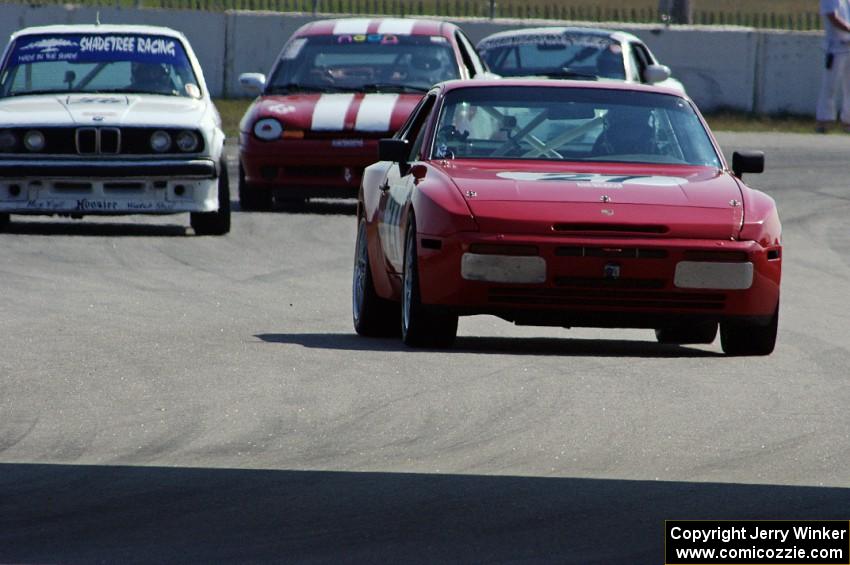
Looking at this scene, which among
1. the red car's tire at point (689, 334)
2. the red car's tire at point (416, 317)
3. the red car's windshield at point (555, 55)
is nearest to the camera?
the red car's tire at point (416, 317)

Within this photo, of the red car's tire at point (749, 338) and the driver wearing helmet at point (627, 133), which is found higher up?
the driver wearing helmet at point (627, 133)

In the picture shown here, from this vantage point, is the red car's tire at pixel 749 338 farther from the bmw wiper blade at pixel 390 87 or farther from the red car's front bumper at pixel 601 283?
the bmw wiper blade at pixel 390 87

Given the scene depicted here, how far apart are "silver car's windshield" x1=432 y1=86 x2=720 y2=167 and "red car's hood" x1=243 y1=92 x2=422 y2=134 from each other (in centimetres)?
662

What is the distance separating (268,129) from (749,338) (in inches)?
340

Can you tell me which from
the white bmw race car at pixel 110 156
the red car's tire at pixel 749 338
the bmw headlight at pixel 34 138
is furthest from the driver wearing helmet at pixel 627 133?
the bmw headlight at pixel 34 138

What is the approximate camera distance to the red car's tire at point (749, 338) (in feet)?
32.0

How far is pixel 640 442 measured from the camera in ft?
23.9

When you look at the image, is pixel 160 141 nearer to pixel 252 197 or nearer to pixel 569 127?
pixel 252 197

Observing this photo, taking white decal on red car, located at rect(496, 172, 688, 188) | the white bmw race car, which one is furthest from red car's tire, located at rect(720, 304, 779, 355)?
the white bmw race car

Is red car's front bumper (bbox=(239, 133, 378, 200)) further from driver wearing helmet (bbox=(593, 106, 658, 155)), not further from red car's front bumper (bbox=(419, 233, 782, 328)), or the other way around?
red car's front bumper (bbox=(419, 233, 782, 328))

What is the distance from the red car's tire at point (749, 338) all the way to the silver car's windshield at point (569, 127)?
98 cm

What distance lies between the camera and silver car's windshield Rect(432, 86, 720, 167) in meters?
10.5

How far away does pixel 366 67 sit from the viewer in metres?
18.7

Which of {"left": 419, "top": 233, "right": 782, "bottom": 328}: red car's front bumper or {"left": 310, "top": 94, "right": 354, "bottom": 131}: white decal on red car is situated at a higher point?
{"left": 419, "top": 233, "right": 782, "bottom": 328}: red car's front bumper
